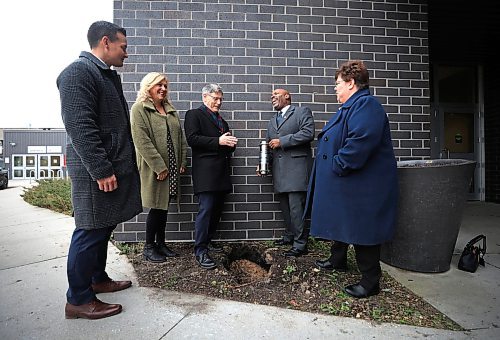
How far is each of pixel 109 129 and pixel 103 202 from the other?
1.64ft

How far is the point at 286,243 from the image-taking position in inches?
Answer: 157

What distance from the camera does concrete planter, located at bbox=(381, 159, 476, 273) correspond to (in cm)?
283

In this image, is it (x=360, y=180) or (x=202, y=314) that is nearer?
(x=202, y=314)

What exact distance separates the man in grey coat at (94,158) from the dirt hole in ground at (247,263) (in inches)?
58.0

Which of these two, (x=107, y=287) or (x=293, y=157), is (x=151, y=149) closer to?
(x=107, y=287)

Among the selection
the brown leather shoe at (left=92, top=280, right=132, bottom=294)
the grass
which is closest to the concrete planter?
the brown leather shoe at (left=92, top=280, right=132, bottom=294)

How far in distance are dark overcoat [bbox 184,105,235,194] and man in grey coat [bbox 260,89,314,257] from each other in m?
0.58

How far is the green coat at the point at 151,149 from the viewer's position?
122 inches

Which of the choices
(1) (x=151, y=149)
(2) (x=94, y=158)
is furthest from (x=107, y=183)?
(1) (x=151, y=149)

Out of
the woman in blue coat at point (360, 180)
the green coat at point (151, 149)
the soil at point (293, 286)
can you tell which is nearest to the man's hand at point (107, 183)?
the green coat at point (151, 149)

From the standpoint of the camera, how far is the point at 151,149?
10.2 feet

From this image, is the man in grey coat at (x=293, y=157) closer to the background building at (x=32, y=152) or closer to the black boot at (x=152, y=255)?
the black boot at (x=152, y=255)

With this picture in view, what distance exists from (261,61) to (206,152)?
157cm

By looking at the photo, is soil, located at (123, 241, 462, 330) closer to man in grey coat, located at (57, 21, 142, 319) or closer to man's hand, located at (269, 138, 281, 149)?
man in grey coat, located at (57, 21, 142, 319)
